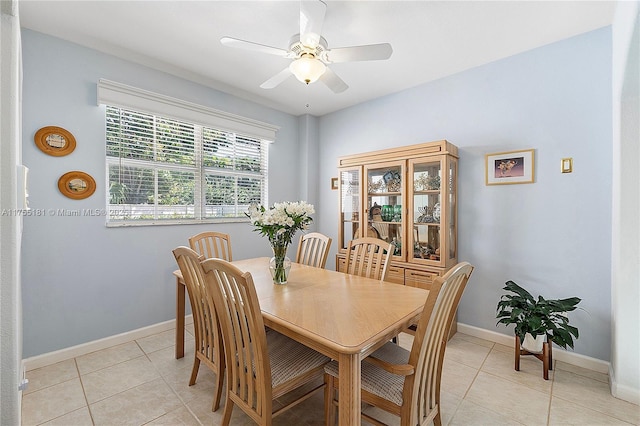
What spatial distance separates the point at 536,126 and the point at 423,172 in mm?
981

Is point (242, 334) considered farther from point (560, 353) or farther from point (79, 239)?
point (560, 353)

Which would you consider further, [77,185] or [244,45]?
[77,185]

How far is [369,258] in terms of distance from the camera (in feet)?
7.55

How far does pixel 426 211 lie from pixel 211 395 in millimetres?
2368

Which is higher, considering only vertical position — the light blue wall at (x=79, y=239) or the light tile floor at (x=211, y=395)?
the light blue wall at (x=79, y=239)

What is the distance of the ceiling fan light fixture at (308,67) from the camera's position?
6.12 ft

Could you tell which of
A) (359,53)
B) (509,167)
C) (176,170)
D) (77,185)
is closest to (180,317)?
(77,185)


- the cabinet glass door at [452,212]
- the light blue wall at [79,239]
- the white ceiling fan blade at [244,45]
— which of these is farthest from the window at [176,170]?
the cabinet glass door at [452,212]

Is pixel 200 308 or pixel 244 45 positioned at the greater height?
pixel 244 45

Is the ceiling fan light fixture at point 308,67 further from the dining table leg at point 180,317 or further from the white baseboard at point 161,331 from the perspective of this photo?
the white baseboard at point 161,331

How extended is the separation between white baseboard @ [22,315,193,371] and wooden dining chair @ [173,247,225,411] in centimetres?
107

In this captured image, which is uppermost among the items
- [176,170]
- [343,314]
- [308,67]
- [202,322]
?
[308,67]

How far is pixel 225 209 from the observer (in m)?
3.47

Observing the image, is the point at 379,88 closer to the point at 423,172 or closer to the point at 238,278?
the point at 423,172
